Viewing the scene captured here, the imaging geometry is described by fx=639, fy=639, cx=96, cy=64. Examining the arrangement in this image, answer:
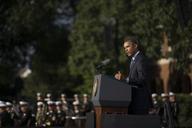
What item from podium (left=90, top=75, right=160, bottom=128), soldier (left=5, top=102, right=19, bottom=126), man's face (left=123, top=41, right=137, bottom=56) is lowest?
podium (left=90, top=75, right=160, bottom=128)

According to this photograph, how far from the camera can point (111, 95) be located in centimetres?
930

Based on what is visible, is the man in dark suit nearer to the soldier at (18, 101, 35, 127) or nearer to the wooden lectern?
the wooden lectern

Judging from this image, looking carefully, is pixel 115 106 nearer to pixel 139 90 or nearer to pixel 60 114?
pixel 139 90

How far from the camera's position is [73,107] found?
27.8 metres

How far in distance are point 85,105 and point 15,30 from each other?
20344 mm

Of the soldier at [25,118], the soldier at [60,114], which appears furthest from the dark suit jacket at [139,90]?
the soldier at [60,114]

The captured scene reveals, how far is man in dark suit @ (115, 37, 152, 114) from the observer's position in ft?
31.6

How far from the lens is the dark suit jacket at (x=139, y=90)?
31.6 feet

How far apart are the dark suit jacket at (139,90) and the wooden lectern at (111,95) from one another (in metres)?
0.22

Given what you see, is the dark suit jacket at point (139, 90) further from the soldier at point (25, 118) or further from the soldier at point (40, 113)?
the soldier at point (40, 113)

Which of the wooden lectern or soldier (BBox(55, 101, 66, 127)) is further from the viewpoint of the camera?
soldier (BBox(55, 101, 66, 127))

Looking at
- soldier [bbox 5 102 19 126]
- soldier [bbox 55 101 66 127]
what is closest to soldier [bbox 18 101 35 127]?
soldier [bbox 5 102 19 126]

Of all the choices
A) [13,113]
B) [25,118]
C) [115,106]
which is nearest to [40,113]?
[13,113]

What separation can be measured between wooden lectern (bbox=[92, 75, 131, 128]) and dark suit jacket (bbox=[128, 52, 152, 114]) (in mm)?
218
